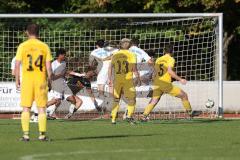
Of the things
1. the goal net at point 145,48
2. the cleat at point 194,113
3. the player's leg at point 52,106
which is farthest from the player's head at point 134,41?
the player's leg at point 52,106

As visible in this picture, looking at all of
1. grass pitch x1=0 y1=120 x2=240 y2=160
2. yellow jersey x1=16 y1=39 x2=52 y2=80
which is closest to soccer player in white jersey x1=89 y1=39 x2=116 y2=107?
grass pitch x1=0 y1=120 x2=240 y2=160

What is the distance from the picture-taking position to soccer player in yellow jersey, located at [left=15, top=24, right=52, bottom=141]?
16094 millimetres

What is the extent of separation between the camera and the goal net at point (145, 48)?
2625cm

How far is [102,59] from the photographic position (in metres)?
25.1

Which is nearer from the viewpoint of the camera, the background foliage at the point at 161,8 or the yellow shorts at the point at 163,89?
the yellow shorts at the point at 163,89

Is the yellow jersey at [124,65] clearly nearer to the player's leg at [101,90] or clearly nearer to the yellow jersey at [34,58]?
the player's leg at [101,90]

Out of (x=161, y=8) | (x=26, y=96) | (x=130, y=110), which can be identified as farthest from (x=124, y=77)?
(x=161, y=8)

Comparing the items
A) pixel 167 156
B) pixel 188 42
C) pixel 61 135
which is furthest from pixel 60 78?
pixel 167 156

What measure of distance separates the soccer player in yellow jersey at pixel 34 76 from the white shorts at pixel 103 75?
8796mm

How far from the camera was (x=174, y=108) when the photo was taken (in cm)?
2672

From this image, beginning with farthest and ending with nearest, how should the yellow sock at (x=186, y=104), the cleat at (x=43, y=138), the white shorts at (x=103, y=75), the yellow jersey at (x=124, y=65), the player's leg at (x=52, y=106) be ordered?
1. the white shorts at (x=103, y=75)
2. the player's leg at (x=52, y=106)
3. the yellow sock at (x=186, y=104)
4. the yellow jersey at (x=124, y=65)
5. the cleat at (x=43, y=138)

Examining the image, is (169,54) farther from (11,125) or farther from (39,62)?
(39,62)

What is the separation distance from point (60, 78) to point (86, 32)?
3788 mm

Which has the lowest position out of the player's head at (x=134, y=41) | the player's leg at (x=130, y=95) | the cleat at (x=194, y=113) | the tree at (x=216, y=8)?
the cleat at (x=194, y=113)
